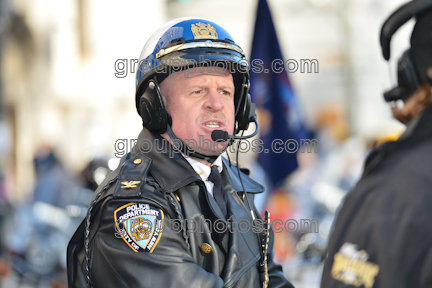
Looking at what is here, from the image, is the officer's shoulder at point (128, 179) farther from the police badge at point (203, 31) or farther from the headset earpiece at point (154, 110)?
the police badge at point (203, 31)

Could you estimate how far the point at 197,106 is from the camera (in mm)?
→ 2424

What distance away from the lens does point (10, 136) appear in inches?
683

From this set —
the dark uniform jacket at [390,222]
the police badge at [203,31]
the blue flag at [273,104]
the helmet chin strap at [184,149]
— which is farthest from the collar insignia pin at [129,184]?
the blue flag at [273,104]

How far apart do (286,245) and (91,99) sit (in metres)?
11.2

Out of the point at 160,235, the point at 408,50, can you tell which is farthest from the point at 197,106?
the point at 408,50

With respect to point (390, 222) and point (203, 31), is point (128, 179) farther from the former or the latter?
point (390, 222)

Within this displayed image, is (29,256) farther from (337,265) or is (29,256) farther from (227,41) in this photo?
(337,265)

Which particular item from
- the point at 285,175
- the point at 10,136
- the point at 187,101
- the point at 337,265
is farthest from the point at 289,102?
the point at 10,136

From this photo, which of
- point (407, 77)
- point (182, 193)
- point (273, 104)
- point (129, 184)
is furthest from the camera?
point (273, 104)

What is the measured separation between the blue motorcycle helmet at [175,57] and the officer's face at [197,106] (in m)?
0.05

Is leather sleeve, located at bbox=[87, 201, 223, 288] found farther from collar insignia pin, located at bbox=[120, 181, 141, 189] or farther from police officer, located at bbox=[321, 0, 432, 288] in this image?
police officer, located at bbox=[321, 0, 432, 288]

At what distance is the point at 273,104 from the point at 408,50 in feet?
14.5

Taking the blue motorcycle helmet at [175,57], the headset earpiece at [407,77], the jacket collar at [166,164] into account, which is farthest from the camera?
the blue motorcycle helmet at [175,57]

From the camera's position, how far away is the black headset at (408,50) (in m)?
1.39
